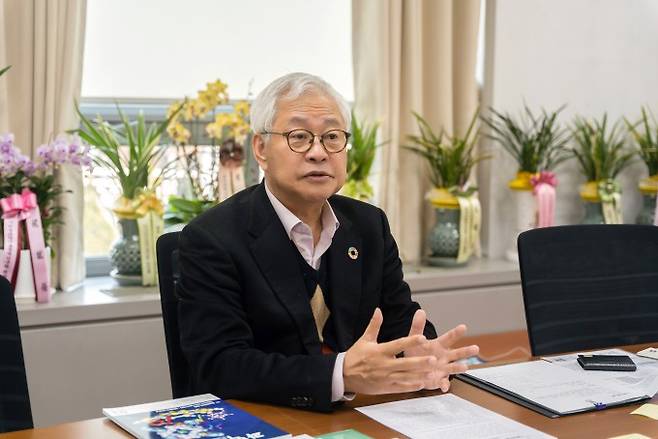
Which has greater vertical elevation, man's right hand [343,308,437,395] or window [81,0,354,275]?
window [81,0,354,275]

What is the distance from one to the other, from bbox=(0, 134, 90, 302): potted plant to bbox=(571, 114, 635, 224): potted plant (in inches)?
85.3

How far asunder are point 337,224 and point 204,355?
483 millimetres

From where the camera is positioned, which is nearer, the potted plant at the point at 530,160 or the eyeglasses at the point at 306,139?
the eyeglasses at the point at 306,139

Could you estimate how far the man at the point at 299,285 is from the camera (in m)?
1.70

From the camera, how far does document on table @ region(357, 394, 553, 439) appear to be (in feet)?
5.04

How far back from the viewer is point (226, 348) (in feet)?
6.02

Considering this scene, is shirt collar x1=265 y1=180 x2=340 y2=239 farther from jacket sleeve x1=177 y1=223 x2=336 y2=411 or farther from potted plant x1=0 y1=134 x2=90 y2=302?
potted plant x1=0 y1=134 x2=90 y2=302

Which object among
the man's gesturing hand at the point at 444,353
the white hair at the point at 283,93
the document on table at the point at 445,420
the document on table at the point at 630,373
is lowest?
the document on table at the point at 630,373

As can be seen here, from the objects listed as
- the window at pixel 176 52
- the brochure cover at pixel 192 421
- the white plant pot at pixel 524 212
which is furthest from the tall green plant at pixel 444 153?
the brochure cover at pixel 192 421

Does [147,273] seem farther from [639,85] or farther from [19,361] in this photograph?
[639,85]

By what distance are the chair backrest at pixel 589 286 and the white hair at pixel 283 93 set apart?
2.06 ft

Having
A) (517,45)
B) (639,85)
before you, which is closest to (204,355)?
(517,45)

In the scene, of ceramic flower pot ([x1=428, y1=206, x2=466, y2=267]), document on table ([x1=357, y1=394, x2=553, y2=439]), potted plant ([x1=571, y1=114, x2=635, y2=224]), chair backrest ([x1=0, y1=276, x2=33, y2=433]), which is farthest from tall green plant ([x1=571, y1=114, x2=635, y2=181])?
Result: chair backrest ([x1=0, y1=276, x2=33, y2=433])

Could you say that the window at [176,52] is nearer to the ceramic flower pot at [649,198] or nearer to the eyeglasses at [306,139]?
the eyeglasses at [306,139]
